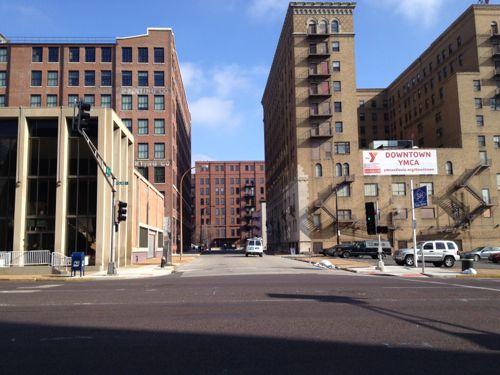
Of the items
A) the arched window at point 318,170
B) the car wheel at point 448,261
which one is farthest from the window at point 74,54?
the car wheel at point 448,261

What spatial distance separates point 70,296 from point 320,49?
63977 millimetres

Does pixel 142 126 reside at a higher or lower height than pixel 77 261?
higher

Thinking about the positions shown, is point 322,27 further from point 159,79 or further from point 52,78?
point 52,78

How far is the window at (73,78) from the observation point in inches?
2899

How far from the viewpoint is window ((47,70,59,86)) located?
242 ft

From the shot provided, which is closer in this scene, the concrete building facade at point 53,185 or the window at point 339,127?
the concrete building facade at point 53,185

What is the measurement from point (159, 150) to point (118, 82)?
39.8 ft

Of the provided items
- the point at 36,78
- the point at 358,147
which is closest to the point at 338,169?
the point at 358,147

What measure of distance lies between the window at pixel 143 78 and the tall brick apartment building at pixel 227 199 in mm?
84521

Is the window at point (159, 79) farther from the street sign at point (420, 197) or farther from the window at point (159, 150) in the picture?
the street sign at point (420, 197)

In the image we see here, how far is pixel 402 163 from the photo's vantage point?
70000mm

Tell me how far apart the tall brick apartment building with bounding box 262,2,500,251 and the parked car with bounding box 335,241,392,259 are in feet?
38.7

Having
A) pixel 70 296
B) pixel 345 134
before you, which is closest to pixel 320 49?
pixel 345 134

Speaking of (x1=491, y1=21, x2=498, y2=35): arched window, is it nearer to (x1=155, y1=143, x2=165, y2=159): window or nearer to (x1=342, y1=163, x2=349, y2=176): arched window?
(x1=342, y1=163, x2=349, y2=176): arched window
